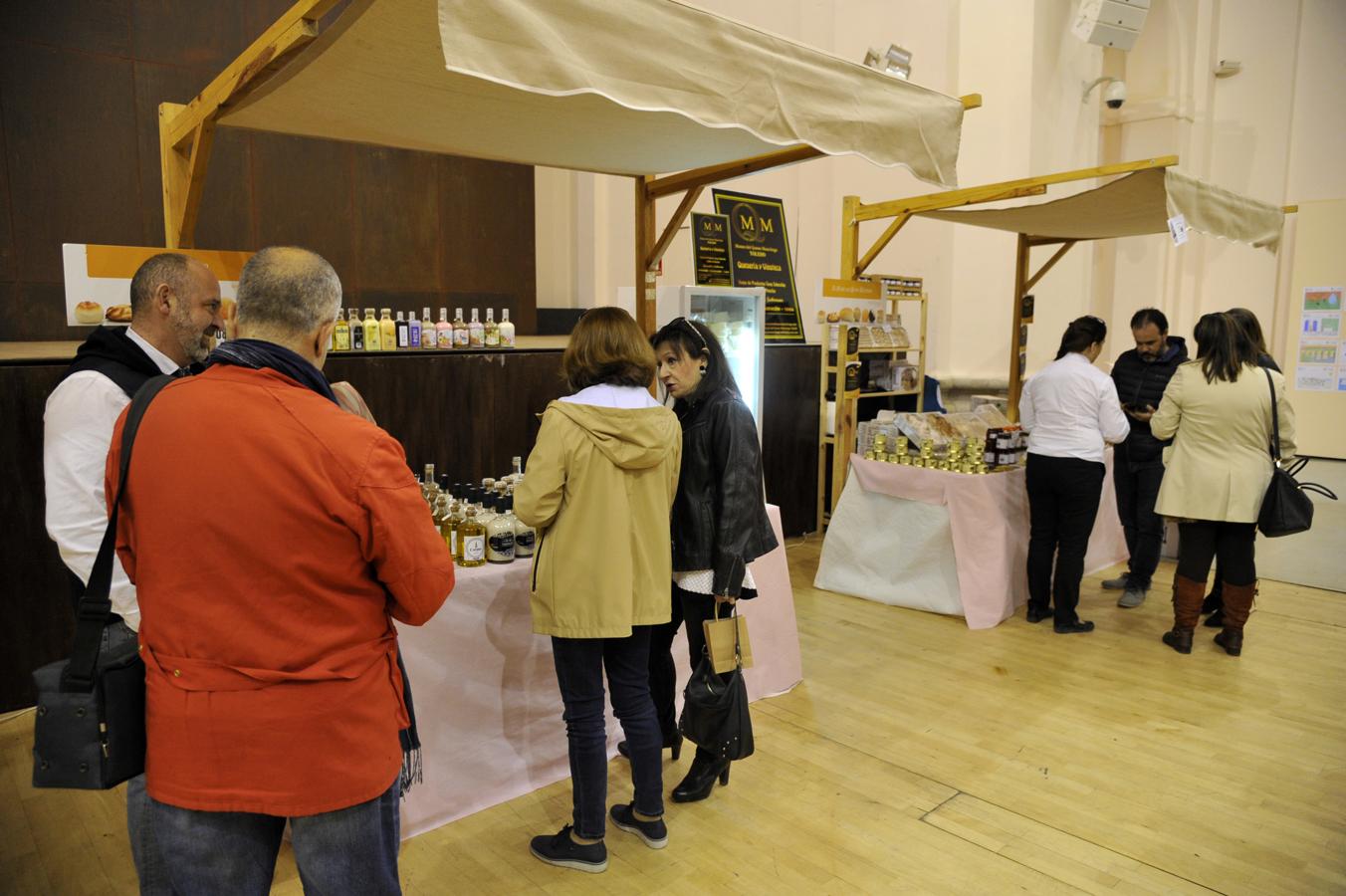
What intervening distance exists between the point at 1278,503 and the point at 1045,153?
5241mm

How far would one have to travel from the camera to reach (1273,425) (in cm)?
416

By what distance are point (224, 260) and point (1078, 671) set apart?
4.01 meters

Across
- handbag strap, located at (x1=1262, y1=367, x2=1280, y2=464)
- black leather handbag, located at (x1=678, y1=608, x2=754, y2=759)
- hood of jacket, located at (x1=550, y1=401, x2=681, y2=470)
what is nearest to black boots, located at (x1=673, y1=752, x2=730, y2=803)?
black leather handbag, located at (x1=678, y1=608, x2=754, y2=759)

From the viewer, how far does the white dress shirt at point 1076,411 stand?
453cm

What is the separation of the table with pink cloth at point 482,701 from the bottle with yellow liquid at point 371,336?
2.24m

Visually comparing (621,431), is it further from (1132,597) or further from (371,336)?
(1132,597)

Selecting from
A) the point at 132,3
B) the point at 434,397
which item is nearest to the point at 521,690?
the point at 434,397

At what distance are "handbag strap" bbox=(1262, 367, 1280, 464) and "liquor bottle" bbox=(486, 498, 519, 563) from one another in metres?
3.61

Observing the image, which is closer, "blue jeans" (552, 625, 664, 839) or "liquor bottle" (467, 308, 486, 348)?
"blue jeans" (552, 625, 664, 839)

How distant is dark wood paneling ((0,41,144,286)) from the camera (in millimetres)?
6004

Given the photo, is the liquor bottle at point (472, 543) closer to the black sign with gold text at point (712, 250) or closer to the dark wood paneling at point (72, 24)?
the black sign with gold text at point (712, 250)

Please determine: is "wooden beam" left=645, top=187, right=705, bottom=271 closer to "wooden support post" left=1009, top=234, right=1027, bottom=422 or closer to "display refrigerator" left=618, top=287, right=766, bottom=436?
"display refrigerator" left=618, top=287, right=766, bottom=436

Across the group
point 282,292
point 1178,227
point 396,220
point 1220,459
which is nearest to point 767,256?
point 1178,227

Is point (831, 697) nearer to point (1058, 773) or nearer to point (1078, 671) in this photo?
point (1058, 773)
